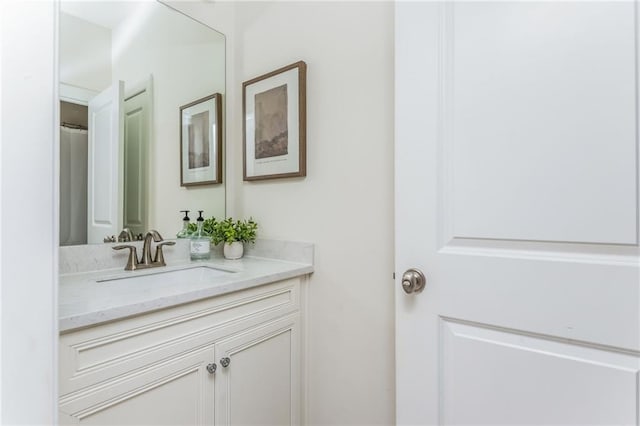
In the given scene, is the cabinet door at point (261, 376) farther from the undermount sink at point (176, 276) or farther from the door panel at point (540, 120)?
the door panel at point (540, 120)

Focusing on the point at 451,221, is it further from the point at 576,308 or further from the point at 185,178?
the point at 185,178

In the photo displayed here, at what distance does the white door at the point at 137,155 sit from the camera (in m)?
1.35

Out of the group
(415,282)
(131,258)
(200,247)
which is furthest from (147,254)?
(415,282)

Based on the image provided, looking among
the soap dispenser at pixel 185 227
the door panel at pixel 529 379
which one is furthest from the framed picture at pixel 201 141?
the door panel at pixel 529 379

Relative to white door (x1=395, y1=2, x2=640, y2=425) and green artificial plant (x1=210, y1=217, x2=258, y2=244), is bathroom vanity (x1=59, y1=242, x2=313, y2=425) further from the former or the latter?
white door (x1=395, y1=2, x2=640, y2=425)

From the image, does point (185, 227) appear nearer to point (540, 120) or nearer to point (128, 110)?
point (128, 110)

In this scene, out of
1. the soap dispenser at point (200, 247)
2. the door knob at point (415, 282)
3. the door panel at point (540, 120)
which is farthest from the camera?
the soap dispenser at point (200, 247)

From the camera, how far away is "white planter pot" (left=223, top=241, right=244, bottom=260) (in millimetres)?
1520

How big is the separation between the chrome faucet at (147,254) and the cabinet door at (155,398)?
524 mm

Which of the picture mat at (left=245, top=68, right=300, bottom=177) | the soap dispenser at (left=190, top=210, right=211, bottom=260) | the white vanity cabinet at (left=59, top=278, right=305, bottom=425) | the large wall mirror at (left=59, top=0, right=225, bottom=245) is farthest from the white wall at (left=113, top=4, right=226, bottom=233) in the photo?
the white vanity cabinet at (left=59, top=278, right=305, bottom=425)

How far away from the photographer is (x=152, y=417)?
2.89 feet

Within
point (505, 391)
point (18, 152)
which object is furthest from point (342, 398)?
point (18, 152)

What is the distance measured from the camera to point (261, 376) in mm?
1168

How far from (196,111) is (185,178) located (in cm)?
33
